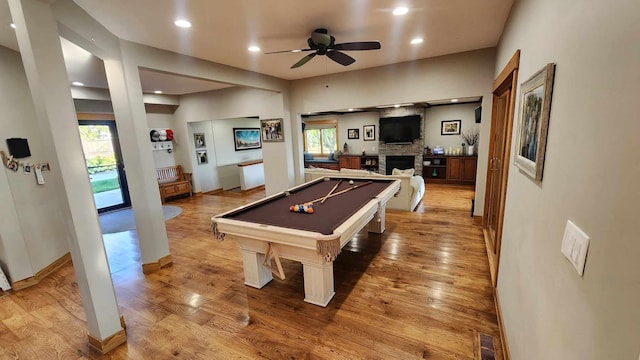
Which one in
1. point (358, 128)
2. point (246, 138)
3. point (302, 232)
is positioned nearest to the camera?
point (302, 232)

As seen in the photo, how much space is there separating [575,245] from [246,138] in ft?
29.2

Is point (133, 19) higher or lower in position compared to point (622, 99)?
higher

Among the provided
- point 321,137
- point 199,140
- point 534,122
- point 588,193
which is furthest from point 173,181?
point 588,193

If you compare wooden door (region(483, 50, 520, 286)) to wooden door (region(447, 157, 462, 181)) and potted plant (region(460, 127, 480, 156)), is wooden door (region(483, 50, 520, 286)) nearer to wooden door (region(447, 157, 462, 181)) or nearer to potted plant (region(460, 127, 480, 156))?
wooden door (region(447, 157, 462, 181))

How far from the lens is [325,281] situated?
96.4 inches

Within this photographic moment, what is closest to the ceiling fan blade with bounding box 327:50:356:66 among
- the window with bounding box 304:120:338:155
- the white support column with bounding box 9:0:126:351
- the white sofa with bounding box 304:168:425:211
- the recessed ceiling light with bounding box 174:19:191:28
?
the recessed ceiling light with bounding box 174:19:191:28

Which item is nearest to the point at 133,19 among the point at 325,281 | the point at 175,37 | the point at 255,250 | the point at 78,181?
the point at 175,37

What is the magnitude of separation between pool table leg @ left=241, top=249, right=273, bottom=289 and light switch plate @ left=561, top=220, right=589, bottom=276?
2472mm

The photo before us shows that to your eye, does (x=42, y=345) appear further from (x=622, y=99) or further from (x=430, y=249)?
(x=430, y=249)

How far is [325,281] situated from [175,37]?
10.5 ft

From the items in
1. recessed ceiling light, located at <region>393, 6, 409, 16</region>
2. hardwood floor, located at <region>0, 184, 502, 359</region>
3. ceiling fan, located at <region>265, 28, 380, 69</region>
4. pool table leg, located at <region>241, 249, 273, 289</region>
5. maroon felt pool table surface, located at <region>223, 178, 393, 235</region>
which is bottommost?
hardwood floor, located at <region>0, 184, 502, 359</region>

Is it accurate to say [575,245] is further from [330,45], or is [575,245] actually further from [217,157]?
[217,157]

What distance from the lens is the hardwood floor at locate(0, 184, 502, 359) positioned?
2037mm

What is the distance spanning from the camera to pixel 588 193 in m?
0.83
